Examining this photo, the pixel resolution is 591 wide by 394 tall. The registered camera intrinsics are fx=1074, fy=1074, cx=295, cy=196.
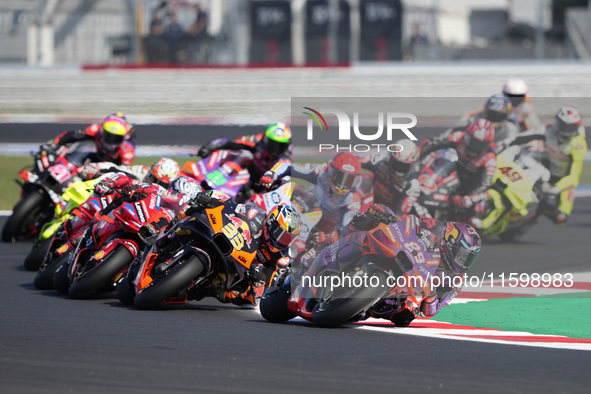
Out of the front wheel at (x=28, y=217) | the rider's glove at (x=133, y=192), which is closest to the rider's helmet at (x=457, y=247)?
the rider's glove at (x=133, y=192)

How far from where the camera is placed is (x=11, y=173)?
62.5ft

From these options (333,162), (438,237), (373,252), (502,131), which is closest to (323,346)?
(373,252)

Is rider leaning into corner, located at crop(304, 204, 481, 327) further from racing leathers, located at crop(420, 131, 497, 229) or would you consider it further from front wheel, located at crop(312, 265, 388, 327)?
racing leathers, located at crop(420, 131, 497, 229)

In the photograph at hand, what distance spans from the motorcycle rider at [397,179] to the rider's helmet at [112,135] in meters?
3.67

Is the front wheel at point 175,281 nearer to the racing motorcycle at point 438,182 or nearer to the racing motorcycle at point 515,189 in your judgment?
the racing motorcycle at point 438,182


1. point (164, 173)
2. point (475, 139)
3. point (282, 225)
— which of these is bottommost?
point (282, 225)

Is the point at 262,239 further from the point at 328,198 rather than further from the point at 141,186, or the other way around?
the point at 328,198

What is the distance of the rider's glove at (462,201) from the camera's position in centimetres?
1061

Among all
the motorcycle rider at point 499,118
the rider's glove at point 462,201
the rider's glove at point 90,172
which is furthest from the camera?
the motorcycle rider at point 499,118

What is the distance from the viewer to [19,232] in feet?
39.5

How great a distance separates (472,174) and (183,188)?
3754 millimetres

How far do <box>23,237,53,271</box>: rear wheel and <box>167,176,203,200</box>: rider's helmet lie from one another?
182 cm

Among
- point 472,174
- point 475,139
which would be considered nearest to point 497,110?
point 475,139

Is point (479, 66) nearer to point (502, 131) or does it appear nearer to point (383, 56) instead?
point (383, 56)
